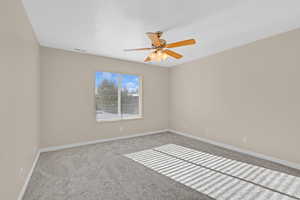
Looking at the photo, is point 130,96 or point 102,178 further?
point 130,96

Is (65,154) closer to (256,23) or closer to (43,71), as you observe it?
(43,71)

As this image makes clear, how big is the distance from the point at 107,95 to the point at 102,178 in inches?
106

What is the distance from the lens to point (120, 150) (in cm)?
354

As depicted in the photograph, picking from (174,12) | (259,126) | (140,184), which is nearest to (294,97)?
(259,126)

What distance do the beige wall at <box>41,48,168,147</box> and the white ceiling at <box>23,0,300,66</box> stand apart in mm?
525

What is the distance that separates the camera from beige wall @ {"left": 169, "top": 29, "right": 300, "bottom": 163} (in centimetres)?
268

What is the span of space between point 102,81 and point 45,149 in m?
2.34

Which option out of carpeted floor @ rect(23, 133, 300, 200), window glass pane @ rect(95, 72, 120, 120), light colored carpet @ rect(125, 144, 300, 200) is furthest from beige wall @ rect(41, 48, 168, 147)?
light colored carpet @ rect(125, 144, 300, 200)

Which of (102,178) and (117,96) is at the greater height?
(117,96)

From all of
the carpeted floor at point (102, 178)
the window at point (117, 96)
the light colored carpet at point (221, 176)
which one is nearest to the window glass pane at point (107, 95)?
the window at point (117, 96)

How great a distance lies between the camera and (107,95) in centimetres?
445

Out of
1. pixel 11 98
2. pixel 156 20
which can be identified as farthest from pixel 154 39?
pixel 11 98

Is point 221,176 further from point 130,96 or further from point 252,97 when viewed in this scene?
point 130,96

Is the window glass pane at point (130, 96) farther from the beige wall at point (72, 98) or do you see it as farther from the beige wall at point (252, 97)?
the beige wall at point (252, 97)
